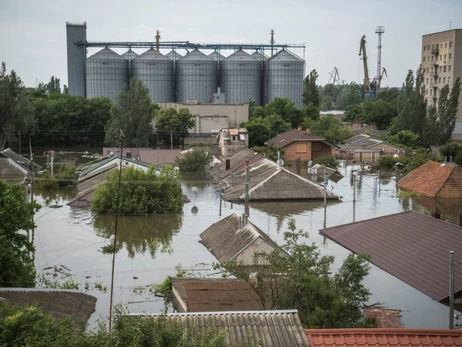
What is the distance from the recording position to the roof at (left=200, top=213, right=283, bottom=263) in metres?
17.4

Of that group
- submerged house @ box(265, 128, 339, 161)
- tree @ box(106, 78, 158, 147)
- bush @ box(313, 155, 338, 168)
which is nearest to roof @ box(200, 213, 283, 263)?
bush @ box(313, 155, 338, 168)

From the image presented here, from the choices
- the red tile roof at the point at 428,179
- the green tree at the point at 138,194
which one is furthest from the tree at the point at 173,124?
the green tree at the point at 138,194

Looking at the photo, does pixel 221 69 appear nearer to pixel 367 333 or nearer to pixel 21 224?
pixel 21 224

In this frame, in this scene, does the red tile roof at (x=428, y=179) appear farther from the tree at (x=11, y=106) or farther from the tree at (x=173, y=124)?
the tree at (x=11, y=106)

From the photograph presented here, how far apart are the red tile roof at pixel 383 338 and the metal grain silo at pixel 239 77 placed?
193 feet

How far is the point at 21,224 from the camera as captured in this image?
14133mm

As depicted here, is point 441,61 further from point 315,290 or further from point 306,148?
point 315,290

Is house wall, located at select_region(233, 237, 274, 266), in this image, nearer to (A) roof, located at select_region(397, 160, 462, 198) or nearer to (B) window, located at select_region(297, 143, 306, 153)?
(A) roof, located at select_region(397, 160, 462, 198)

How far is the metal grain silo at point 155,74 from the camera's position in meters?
64.6

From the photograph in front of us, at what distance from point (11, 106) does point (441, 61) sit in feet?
110

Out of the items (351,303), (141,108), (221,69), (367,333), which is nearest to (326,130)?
(141,108)

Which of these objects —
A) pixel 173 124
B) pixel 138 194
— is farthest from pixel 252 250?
pixel 173 124

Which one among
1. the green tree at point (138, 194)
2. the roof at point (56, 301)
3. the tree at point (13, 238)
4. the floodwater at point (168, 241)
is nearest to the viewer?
the roof at point (56, 301)

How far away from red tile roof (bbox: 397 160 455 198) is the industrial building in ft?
108
